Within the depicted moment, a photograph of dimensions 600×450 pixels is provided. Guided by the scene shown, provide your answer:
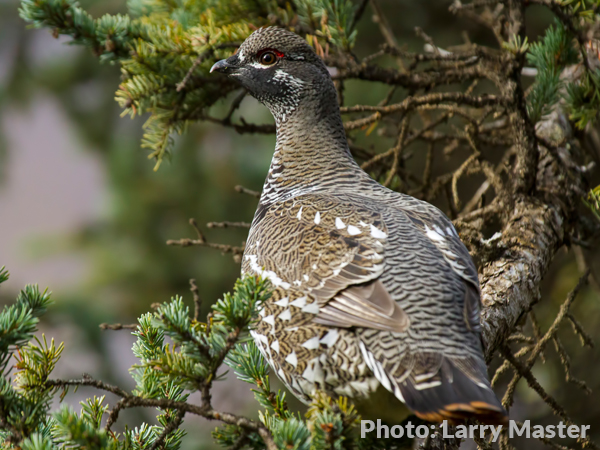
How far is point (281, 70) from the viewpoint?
4.04 meters

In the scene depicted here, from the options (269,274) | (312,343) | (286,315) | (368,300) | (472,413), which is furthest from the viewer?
(269,274)

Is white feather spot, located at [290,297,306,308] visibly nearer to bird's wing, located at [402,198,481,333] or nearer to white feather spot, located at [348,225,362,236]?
white feather spot, located at [348,225,362,236]

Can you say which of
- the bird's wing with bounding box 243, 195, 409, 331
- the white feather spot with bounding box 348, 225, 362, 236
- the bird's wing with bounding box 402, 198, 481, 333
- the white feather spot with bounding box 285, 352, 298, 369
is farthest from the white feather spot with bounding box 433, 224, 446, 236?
the white feather spot with bounding box 285, 352, 298, 369

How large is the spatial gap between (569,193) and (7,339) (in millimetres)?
3696

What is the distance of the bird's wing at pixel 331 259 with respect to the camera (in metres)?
2.60

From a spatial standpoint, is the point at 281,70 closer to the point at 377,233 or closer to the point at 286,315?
the point at 377,233

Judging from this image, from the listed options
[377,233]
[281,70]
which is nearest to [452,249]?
[377,233]

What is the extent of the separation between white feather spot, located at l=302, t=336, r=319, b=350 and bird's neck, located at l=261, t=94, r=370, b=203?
1151 mm

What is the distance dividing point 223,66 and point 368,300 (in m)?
2.13

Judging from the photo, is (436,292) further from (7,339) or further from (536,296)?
(7,339)

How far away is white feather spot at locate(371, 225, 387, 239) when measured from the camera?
9.47 feet

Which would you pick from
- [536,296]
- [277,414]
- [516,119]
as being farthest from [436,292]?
[516,119]

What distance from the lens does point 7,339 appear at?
1932 millimetres

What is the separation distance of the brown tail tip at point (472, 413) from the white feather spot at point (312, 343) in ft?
2.24
